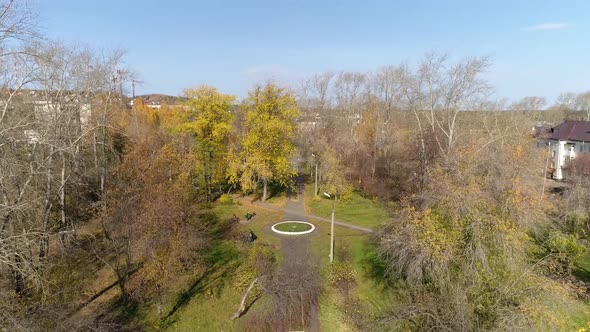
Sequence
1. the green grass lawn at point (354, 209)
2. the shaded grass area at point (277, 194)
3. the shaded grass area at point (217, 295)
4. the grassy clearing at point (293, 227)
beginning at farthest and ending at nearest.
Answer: the shaded grass area at point (277, 194) → the green grass lawn at point (354, 209) → the grassy clearing at point (293, 227) → the shaded grass area at point (217, 295)

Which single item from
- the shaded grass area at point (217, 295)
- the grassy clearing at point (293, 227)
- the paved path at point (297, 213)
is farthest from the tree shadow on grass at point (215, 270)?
the paved path at point (297, 213)

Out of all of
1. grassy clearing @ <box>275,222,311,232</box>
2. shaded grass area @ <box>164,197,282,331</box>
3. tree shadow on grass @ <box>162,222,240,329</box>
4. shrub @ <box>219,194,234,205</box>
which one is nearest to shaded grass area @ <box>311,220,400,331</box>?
grassy clearing @ <box>275,222,311,232</box>

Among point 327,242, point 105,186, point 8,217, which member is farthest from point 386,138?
point 8,217

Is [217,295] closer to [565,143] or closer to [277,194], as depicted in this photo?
[277,194]

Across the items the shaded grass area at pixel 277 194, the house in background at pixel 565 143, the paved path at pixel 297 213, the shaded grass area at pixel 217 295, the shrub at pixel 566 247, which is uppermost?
the house in background at pixel 565 143

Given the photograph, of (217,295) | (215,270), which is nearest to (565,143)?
(215,270)

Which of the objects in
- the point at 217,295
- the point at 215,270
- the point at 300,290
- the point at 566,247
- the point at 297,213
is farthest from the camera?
the point at 297,213

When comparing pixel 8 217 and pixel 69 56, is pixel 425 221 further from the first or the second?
pixel 69 56

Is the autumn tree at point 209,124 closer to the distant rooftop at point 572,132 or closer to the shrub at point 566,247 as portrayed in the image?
the shrub at point 566,247
